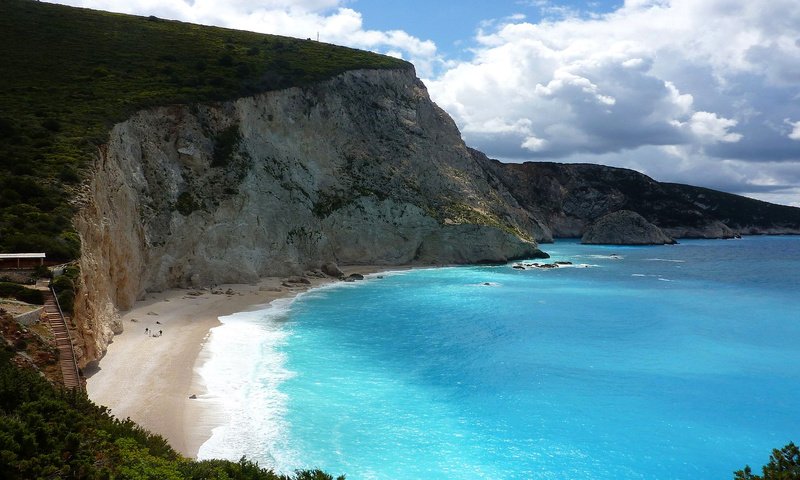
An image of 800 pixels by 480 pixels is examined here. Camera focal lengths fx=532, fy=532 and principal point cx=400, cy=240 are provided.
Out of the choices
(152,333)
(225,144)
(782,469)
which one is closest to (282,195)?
(225,144)

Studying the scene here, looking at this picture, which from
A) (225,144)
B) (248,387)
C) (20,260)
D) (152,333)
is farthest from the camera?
(225,144)

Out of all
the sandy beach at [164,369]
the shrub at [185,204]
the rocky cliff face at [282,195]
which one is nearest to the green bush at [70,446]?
the sandy beach at [164,369]

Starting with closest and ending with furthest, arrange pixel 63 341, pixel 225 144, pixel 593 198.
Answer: pixel 63 341, pixel 225 144, pixel 593 198

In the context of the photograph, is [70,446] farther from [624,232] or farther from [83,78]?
[624,232]

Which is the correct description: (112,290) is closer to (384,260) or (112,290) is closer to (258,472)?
(258,472)

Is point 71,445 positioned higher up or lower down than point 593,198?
lower down

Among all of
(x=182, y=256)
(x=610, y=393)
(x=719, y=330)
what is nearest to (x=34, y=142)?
(x=182, y=256)

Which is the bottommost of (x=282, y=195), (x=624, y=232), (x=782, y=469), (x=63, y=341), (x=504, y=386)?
(x=504, y=386)
